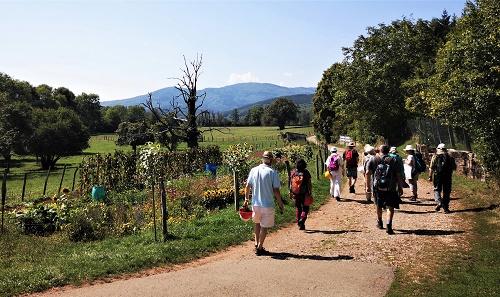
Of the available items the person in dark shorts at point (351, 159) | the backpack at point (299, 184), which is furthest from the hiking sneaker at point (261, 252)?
the person in dark shorts at point (351, 159)

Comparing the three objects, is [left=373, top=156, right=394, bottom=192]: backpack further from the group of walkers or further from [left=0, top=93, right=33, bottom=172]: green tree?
[left=0, top=93, right=33, bottom=172]: green tree

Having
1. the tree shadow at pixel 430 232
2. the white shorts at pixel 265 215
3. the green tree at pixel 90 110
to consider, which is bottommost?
the tree shadow at pixel 430 232

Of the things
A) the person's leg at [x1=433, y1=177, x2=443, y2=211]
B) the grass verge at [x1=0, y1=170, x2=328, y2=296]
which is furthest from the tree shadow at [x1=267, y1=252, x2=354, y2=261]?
the person's leg at [x1=433, y1=177, x2=443, y2=211]

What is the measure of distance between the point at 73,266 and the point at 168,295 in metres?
2.73

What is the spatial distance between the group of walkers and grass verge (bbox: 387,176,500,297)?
1850 mm

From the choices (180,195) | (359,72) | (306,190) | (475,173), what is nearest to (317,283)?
(306,190)

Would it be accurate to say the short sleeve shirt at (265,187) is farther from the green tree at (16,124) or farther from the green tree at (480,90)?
the green tree at (16,124)

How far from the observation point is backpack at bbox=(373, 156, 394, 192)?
11.8 meters

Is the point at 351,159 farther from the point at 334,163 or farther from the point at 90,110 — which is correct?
the point at 90,110

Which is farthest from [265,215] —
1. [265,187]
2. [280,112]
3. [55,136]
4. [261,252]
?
[280,112]

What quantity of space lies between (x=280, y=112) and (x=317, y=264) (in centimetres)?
12056

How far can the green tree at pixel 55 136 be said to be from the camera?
54.5 metres

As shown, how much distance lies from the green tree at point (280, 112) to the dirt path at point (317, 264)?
115 meters

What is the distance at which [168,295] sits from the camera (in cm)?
773
